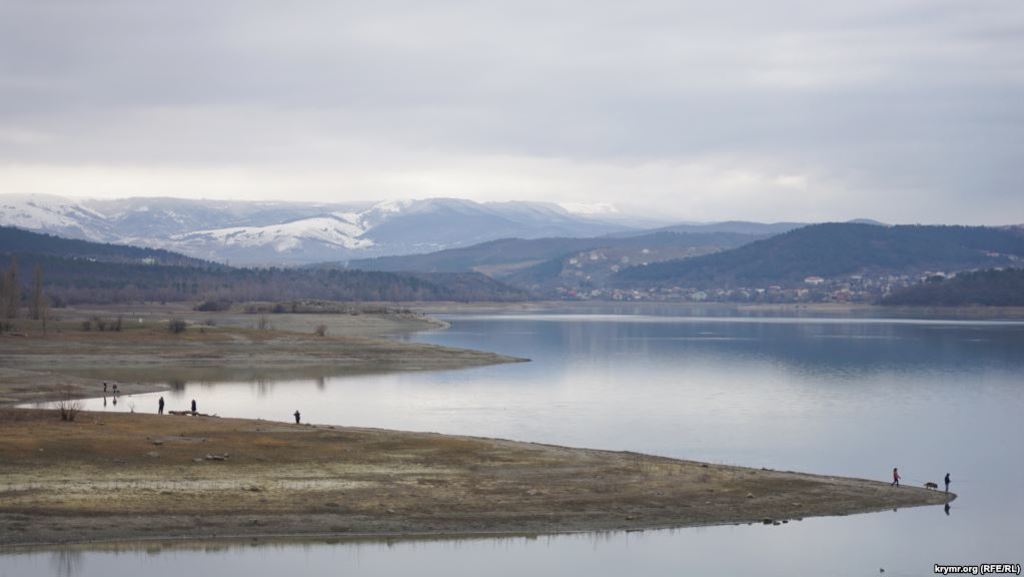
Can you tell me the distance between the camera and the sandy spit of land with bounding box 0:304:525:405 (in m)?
71.1

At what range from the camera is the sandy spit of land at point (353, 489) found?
29953mm

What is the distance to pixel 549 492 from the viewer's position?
3394 cm

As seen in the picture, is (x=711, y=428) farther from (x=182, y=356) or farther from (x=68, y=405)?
(x=182, y=356)

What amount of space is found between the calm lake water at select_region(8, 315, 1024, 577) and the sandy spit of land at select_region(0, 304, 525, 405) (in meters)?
5.02

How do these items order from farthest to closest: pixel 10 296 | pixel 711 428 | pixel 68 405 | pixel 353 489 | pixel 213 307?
pixel 213 307 < pixel 10 296 < pixel 68 405 < pixel 711 428 < pixel 353 489

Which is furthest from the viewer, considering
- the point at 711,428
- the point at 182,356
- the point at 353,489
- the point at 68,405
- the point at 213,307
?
the point at 213,307

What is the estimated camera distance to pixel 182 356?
86.2m

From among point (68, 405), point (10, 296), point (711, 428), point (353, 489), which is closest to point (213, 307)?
point (10, 296)

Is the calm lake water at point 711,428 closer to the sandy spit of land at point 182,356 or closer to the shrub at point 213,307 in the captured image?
the sandy spit of land at point 182,356

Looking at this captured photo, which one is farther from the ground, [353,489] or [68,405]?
[68,405]

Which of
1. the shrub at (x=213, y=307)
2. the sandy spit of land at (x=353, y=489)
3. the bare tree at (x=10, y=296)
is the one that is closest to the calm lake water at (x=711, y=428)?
the sandy spit of land at (x=353, y=489)

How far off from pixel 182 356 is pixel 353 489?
5614 cm

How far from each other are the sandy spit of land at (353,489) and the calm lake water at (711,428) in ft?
3.33

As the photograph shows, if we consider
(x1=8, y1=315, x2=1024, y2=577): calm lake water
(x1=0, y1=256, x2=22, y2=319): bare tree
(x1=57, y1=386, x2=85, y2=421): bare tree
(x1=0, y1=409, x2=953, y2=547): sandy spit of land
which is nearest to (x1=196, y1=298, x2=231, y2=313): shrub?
(x1=0, y1=256, x2=22, y2=319): bare tree
